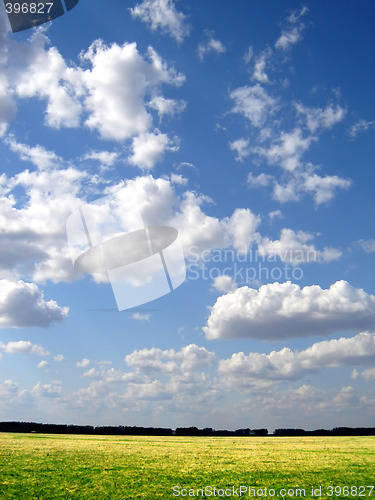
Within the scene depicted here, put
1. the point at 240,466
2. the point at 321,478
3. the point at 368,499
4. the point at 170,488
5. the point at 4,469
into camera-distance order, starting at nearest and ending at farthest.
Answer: the point at 368,499, the point at 170,488, the point at 321,478, the point at 4,469, the point at 240,466

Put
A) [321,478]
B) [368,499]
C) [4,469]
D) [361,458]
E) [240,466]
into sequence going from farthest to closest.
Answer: [361,458] → [240,466] → [4,469] → [321,478] → [368,499]

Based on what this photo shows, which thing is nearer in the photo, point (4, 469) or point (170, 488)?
point (170, 488)

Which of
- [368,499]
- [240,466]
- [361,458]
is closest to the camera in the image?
[368,499]

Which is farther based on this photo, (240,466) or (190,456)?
(190,456)

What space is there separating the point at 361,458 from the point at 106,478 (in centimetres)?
2694

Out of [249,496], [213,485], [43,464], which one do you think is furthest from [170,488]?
[43,464]

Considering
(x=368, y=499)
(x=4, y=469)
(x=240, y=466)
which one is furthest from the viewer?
(x=240, y=466)

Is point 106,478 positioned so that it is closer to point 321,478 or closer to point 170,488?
point 170,488

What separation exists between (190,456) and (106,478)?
15055 millimetres

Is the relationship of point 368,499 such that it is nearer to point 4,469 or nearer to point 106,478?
point 106,478

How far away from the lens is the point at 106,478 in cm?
3195

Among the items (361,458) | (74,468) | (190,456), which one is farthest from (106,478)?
(361,458)

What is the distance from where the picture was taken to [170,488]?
2898 cm

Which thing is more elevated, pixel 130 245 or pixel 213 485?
pixel 130 245
